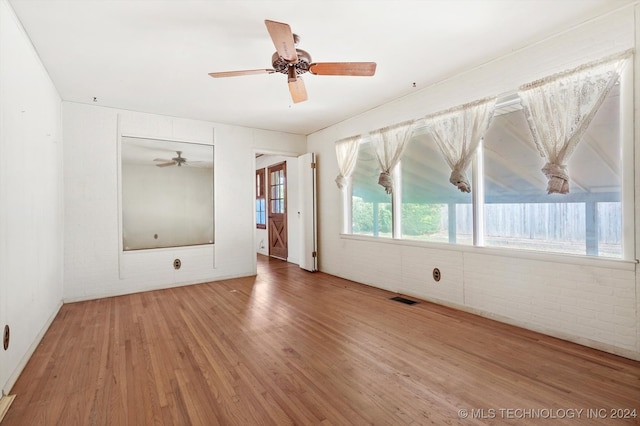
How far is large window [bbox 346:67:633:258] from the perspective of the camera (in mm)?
2510

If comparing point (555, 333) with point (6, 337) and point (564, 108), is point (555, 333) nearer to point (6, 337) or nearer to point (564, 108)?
point (564, 108)

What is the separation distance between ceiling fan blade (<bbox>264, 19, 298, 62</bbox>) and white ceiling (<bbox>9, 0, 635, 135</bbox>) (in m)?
0.31

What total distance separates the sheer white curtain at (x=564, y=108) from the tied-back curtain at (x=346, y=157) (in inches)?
102

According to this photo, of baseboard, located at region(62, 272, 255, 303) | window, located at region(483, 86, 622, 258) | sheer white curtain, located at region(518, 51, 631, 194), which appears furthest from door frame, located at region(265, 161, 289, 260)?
sheer white curtain, located at region(518, 51, 631, 194)

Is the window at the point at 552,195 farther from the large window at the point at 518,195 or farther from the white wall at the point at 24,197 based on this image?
the white wall at the point at 24,197

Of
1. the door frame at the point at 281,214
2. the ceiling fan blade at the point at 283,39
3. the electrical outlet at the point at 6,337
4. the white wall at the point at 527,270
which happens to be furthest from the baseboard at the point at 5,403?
the door frame at the point at 281,214

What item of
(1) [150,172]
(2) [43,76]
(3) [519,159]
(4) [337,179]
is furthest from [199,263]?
(3) [519,159]

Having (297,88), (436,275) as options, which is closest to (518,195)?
(436,275)

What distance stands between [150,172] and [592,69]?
5.47m

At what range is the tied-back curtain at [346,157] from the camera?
5059mm

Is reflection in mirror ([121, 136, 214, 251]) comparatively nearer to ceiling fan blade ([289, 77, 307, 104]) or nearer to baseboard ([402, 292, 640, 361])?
ceiling fan blade ([289, 77, 307, 104])

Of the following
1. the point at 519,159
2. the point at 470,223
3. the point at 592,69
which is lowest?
the point at 470,223

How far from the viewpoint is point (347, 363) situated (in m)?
2.37

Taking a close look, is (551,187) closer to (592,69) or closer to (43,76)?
(592,69)
